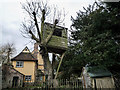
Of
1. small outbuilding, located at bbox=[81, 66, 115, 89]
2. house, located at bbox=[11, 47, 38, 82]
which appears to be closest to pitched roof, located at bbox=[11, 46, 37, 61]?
house, located at bbox=[11, 47, 38, 82]

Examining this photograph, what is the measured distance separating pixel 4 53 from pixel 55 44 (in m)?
19.2

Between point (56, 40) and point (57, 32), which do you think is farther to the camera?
point (57, 32)

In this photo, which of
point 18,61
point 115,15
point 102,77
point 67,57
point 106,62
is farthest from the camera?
point 18,61

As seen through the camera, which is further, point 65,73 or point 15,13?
point 65,73

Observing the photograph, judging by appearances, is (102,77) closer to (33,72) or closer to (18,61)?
(33,72)

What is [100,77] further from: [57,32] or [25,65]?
[25,65]

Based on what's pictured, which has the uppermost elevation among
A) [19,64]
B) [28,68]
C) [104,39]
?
[104,39]

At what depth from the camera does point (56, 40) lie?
10.1 meters

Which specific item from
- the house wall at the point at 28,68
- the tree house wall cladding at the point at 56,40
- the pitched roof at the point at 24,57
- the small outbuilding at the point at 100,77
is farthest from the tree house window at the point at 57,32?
the house wall at the point at 28,68

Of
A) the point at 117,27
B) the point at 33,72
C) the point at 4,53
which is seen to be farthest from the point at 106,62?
the point at 4,53

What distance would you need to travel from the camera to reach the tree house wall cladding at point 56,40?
952 centimetres

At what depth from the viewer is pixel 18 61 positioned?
21094mm

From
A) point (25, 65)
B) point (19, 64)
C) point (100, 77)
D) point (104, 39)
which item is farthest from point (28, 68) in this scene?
point (104, 39)

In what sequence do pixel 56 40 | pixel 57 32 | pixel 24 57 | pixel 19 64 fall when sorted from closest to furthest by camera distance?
pixel 56 40 → pixel 57 32 → pixel 19 64 → pixel 24 57
